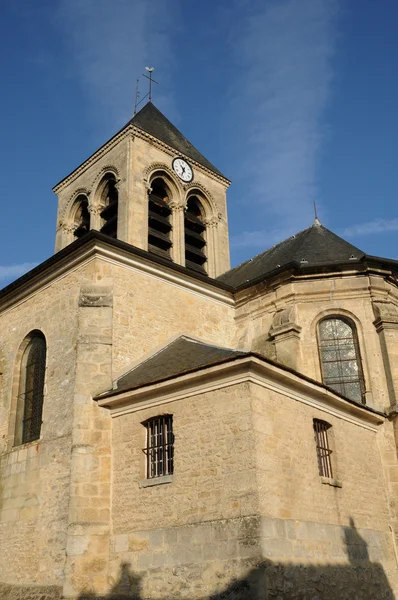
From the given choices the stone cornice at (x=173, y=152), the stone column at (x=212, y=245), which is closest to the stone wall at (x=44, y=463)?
the stone column at (x=212, y=245)

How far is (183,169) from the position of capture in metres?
17.7

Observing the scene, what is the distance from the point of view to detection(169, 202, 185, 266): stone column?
638 inches

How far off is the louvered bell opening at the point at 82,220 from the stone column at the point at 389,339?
30.7 feet

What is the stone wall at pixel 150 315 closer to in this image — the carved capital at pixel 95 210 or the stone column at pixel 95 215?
the stone column at pixel 95 215

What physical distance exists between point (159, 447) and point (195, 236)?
910 centimetres

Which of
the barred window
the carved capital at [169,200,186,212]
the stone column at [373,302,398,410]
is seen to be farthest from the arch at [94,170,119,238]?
the barred window

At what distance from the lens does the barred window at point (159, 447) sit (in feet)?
29.7

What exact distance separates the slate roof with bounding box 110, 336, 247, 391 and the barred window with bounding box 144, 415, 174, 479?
692 mm

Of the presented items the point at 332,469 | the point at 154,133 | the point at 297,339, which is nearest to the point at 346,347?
the point at 297,339

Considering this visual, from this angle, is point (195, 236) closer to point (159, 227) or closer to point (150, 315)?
point (159, 227)

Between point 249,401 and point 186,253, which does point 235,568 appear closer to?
point 249,401

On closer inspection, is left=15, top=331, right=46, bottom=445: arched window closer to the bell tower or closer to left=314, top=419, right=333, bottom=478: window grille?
the bell tower

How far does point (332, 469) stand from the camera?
968 cm

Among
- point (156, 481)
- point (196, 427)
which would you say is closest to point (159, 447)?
point (156, 481)
